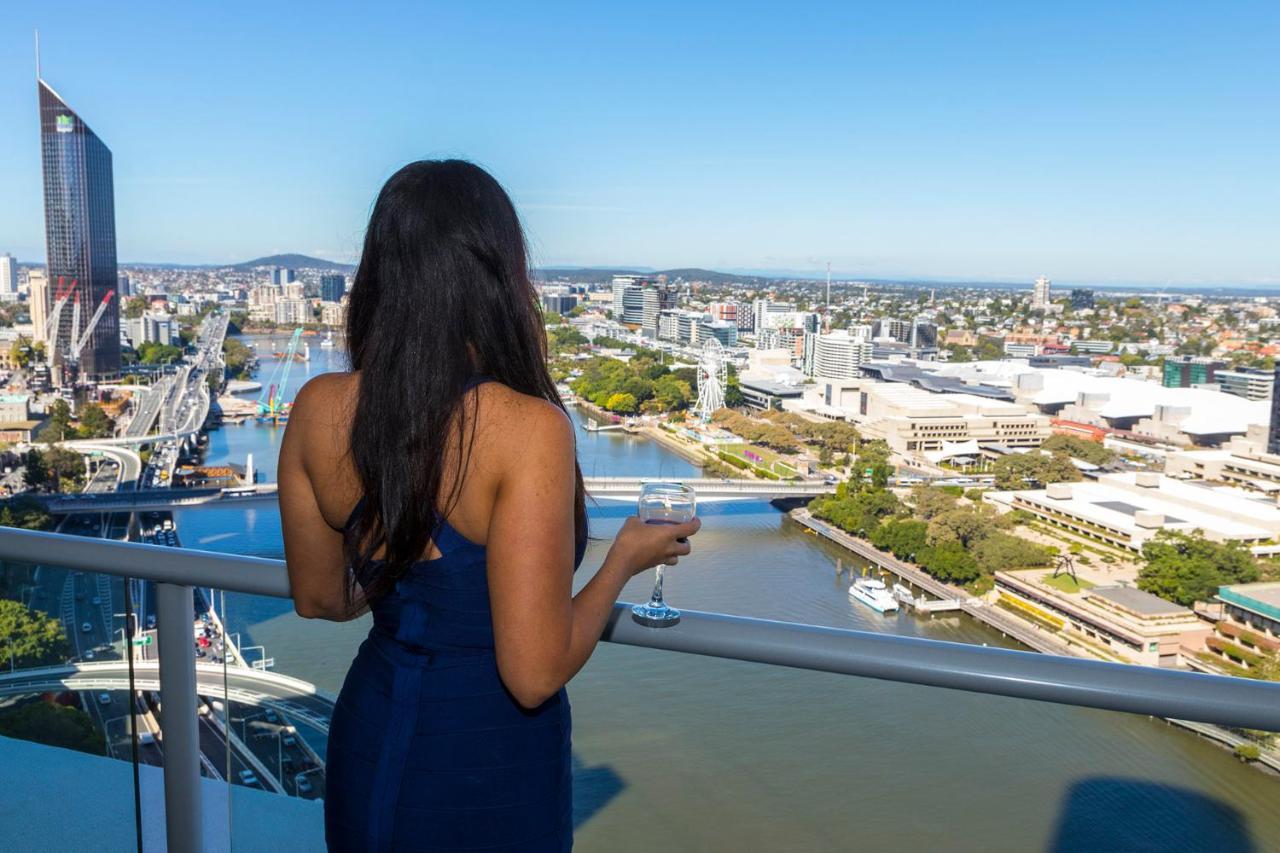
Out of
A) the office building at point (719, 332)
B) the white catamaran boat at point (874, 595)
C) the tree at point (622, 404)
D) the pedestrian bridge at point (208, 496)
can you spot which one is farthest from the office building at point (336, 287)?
the office building at point (719, 332)

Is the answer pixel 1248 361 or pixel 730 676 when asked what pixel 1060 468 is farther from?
pixel 730 676

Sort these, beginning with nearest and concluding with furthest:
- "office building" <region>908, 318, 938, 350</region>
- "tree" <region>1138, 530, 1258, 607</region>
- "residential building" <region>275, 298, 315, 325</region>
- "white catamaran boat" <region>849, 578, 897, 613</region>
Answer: "white catamaran boat" <region>849, 578, 897, 613</region> < "tree" <region>1138, 530, 1258, 607</region> < "office building" <region>908, 318, 938, 350</region> < "residential building" <region>275, 298, 315, 325</region>

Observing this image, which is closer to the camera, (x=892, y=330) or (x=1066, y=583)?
(x=1066, y=583)

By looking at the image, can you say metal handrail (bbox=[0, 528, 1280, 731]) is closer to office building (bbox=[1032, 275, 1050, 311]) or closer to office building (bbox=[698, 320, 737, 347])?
office building (bbox=[698, 320, 737, 347])

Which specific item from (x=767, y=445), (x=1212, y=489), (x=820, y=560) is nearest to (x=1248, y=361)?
(x=1212, y=489)

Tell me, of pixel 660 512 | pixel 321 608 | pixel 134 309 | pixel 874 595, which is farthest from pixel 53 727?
pixel 134 309

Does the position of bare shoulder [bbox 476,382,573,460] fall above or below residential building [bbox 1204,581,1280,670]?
above

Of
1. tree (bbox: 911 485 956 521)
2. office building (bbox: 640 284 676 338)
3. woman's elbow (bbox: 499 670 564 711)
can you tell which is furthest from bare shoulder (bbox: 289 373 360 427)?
office building (bbox: 640 284 676 338)

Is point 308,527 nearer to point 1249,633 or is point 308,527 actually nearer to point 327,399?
point 327,399
